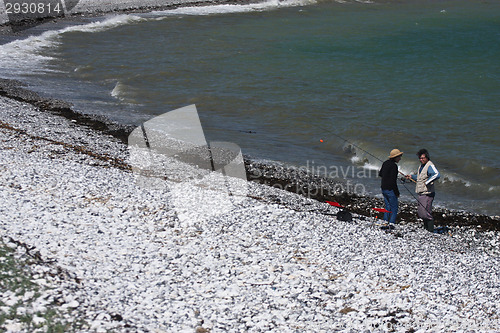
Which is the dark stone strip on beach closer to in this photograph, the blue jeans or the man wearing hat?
the blue jeans

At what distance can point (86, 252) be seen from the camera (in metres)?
10.6

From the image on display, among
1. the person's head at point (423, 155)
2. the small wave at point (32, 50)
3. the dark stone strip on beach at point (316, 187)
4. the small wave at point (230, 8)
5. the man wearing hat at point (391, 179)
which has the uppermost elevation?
the small wave at point (230, 8)

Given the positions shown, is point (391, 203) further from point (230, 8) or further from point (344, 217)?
point (230, 8)

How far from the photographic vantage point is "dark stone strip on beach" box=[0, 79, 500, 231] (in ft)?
51.4

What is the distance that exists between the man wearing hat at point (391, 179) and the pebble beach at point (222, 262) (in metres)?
0.59

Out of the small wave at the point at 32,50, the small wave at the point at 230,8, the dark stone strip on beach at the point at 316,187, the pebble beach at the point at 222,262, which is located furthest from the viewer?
the small wave at the point at 230,8

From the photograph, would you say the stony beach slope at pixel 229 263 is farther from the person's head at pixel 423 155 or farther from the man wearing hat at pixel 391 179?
the person's head at pixel 423 155

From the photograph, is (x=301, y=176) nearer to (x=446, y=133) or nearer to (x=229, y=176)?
(x=229, y=176)

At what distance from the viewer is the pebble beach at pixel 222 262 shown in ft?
29.8

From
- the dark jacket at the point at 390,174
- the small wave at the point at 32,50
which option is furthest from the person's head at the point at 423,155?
the small wave at the point at 32,50

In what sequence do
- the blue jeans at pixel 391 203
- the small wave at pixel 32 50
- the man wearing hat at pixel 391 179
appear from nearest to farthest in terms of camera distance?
the man wearing hat at pixel 391 179
the blue jeans at pixel 391 203
the small wave at pixel 32 50

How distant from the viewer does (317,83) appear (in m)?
32.7

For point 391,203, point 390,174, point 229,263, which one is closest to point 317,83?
point 391,203

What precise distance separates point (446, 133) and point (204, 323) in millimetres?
18376
